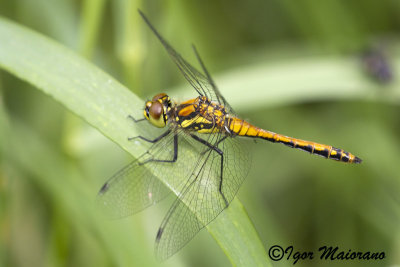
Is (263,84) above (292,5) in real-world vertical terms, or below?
below

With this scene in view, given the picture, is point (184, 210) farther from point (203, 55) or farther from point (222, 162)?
point (203, 55)

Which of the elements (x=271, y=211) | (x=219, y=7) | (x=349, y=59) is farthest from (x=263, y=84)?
(x=219, y=7)

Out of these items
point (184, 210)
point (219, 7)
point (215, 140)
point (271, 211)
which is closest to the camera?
point (184, 210)

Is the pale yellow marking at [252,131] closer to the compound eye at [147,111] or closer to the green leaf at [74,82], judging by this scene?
the compound eye at [147,111]

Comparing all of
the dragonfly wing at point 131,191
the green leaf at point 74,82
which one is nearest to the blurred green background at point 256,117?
the dragonfly wing at point 131,191

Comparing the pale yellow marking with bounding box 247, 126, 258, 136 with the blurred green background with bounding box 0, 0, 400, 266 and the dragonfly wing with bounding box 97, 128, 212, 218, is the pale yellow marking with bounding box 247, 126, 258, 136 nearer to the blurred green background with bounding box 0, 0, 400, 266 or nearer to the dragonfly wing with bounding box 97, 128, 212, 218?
the blurred green background with bounding box 0, 0, 400, 266

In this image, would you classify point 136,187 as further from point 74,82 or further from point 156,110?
point 74,82
